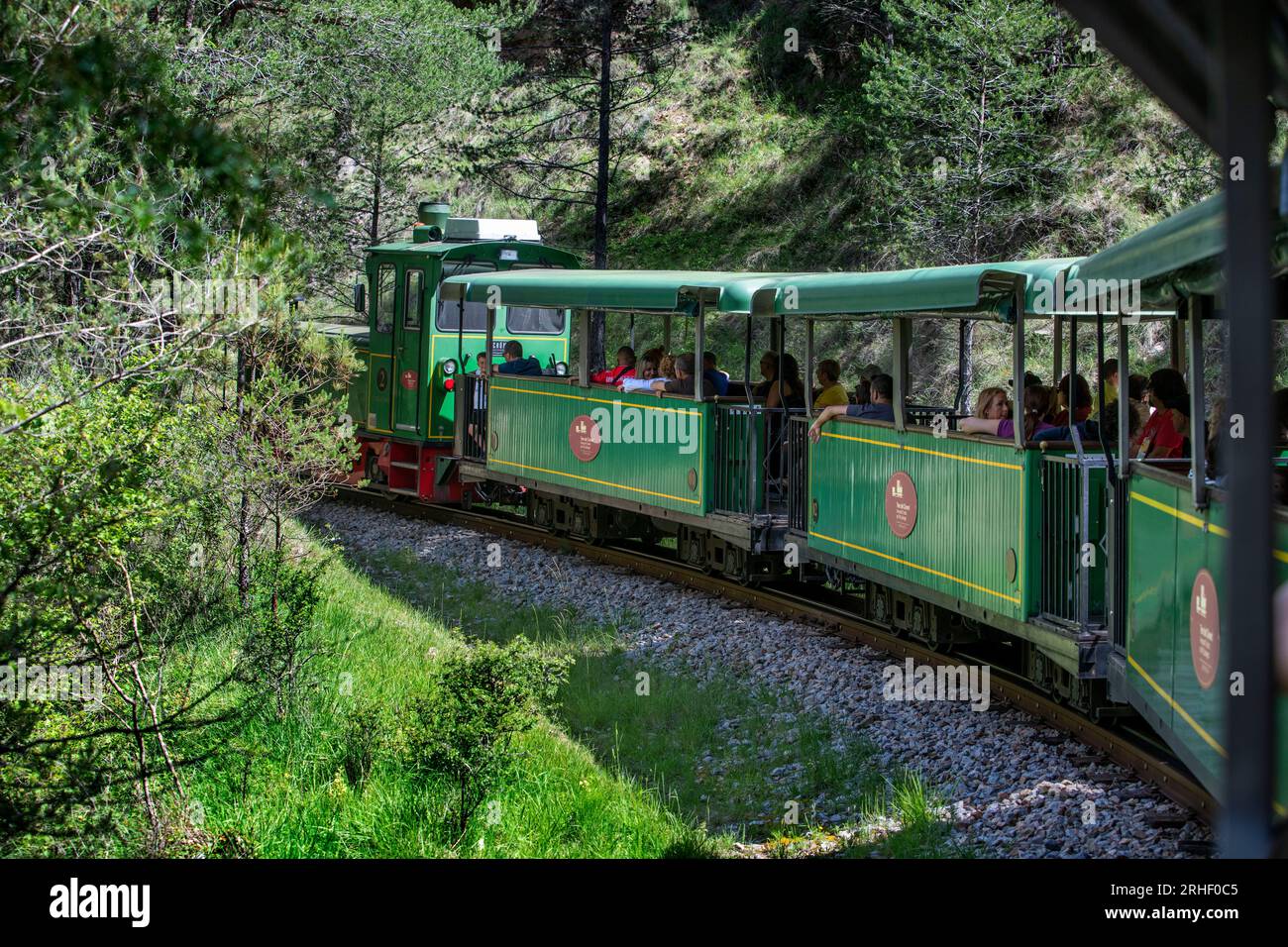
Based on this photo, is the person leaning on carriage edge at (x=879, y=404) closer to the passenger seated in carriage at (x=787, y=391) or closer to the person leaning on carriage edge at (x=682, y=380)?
the passenger seated in carriage at (x=787, y=391)

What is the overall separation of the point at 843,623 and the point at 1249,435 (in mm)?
10014

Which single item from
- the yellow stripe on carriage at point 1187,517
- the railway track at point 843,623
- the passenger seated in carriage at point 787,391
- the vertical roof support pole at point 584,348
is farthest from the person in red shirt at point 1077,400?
the vertical roof support pole at point 584,348

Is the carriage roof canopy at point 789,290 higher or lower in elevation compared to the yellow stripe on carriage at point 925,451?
higher

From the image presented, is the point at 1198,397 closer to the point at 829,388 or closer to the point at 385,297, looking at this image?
the point at 829,388

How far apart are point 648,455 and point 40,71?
962 centimetres

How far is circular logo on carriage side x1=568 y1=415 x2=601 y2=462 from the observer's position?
1539 cm

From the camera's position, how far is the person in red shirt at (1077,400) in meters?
8.90

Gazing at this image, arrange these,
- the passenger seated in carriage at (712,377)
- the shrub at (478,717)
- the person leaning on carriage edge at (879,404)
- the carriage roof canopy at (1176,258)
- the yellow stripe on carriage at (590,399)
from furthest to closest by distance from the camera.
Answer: the yellow stripe on carriage at (590,399) < the passenger seated in carriage at (712,377) < the person leaning on carriage edge at (879,404) < the shrub at (478,717) < the carriage roof canopy at (1176,258)

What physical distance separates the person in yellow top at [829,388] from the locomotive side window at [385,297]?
8.47 m

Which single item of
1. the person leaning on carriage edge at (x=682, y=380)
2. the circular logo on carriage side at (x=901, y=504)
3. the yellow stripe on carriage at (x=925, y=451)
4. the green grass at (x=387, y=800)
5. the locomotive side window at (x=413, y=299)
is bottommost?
the green grass at (x=387, y=800)

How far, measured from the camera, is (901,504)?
34.9ft

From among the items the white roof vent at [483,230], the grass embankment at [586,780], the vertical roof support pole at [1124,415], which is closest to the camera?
the grass embankment at [586,780]

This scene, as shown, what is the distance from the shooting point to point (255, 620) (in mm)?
12031

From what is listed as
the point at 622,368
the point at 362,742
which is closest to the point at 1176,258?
the point at 362,742
